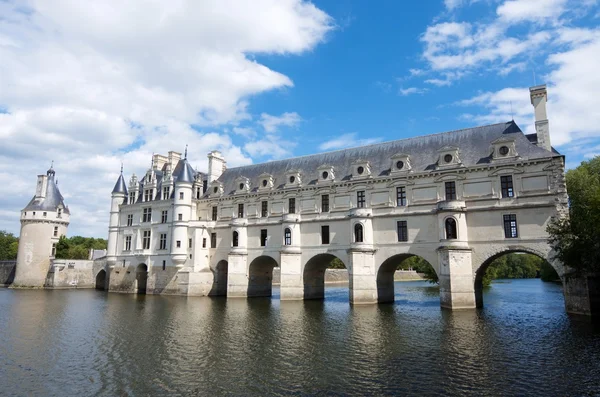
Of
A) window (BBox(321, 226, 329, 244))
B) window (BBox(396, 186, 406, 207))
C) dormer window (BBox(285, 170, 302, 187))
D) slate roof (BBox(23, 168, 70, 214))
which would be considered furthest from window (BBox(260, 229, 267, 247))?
slate roof (BBox(23, 168, 70, 214))

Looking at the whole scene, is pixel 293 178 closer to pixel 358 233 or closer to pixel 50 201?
pixel 358 233

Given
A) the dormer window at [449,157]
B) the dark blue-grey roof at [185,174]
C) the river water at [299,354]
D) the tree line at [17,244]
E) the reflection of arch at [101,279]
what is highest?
the dark blue-grey roof at [185,174]

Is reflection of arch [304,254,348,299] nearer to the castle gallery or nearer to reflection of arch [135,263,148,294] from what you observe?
the castle gallery

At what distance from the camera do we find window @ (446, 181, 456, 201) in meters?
32.1

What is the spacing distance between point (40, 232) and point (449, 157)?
54485 mm

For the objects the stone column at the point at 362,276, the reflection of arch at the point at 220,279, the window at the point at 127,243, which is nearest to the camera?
the stone column at the point at 362,276

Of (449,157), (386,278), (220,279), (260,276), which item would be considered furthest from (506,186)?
(220,279)

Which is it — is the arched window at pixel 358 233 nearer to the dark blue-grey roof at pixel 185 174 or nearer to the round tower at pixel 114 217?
the dark blue-grey roof at pixel 185 174

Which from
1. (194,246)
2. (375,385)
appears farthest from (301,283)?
(375,385)

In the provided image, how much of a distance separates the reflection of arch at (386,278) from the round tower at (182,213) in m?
21.7

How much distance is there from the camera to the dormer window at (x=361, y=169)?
36.2m

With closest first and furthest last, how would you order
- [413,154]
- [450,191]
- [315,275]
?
[450,191], [413,154], [315,275]

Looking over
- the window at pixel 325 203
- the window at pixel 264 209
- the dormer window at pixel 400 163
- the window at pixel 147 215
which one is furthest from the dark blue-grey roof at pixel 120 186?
the dormer window at pixel 400 163

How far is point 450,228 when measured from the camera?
30.7 m
